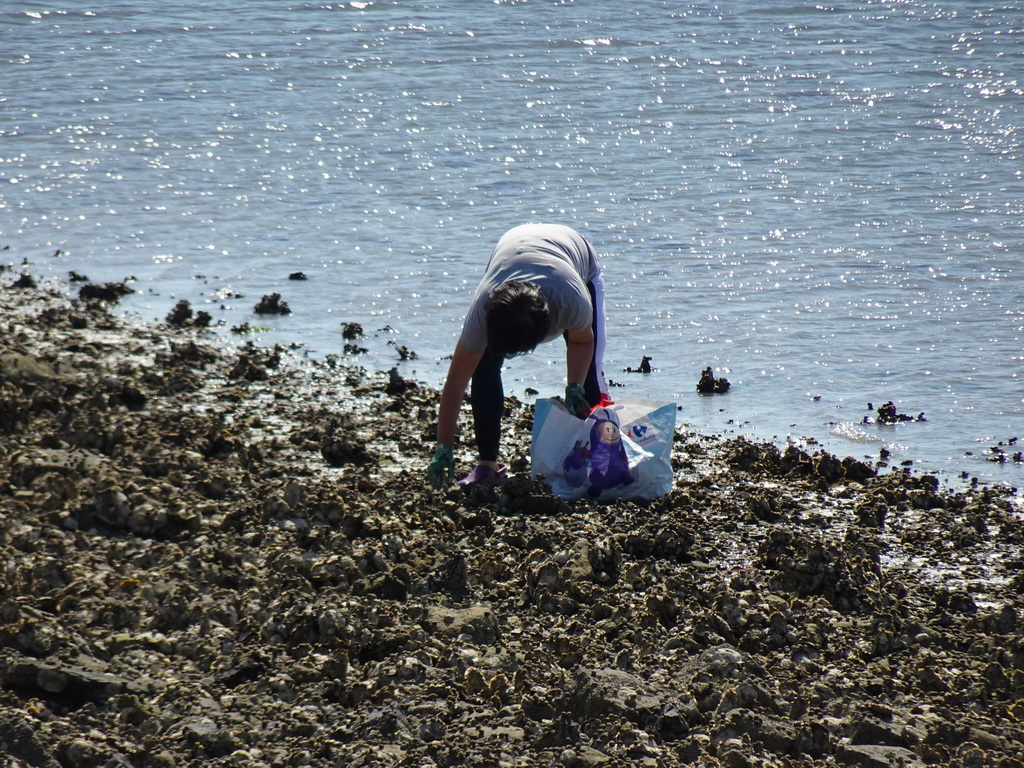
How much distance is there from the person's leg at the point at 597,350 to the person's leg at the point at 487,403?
48 centimetres

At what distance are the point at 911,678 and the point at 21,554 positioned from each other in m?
3.20

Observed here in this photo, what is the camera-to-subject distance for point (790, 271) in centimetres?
902

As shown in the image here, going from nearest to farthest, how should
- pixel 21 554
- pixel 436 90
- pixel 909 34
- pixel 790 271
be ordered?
pixel 21 554 → pixel 790 271 → pixel 436 90 → pixel 909 34

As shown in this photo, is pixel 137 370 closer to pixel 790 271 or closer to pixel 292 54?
pixel 790 271

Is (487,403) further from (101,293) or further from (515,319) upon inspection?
(101,293)

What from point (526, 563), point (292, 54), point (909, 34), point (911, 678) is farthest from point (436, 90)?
point (911, 678)

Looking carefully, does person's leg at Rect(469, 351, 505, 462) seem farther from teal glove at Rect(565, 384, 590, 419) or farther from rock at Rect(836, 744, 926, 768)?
rock at Rect(836, 744, 926, 768)

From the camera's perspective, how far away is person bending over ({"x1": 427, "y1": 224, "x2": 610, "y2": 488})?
14.9ft

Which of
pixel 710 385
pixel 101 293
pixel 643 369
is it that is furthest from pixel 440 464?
pixel 101 293

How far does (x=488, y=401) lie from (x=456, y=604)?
134 centimetres

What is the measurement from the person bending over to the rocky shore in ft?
A: 0.89

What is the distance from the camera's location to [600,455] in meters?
5.26

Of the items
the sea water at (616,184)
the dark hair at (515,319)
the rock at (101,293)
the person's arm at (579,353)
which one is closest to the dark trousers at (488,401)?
the person's arm at (579,353)

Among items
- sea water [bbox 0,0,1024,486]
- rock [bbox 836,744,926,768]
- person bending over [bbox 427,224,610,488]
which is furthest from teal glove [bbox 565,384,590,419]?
rock [bbox 836,744,926,768]
